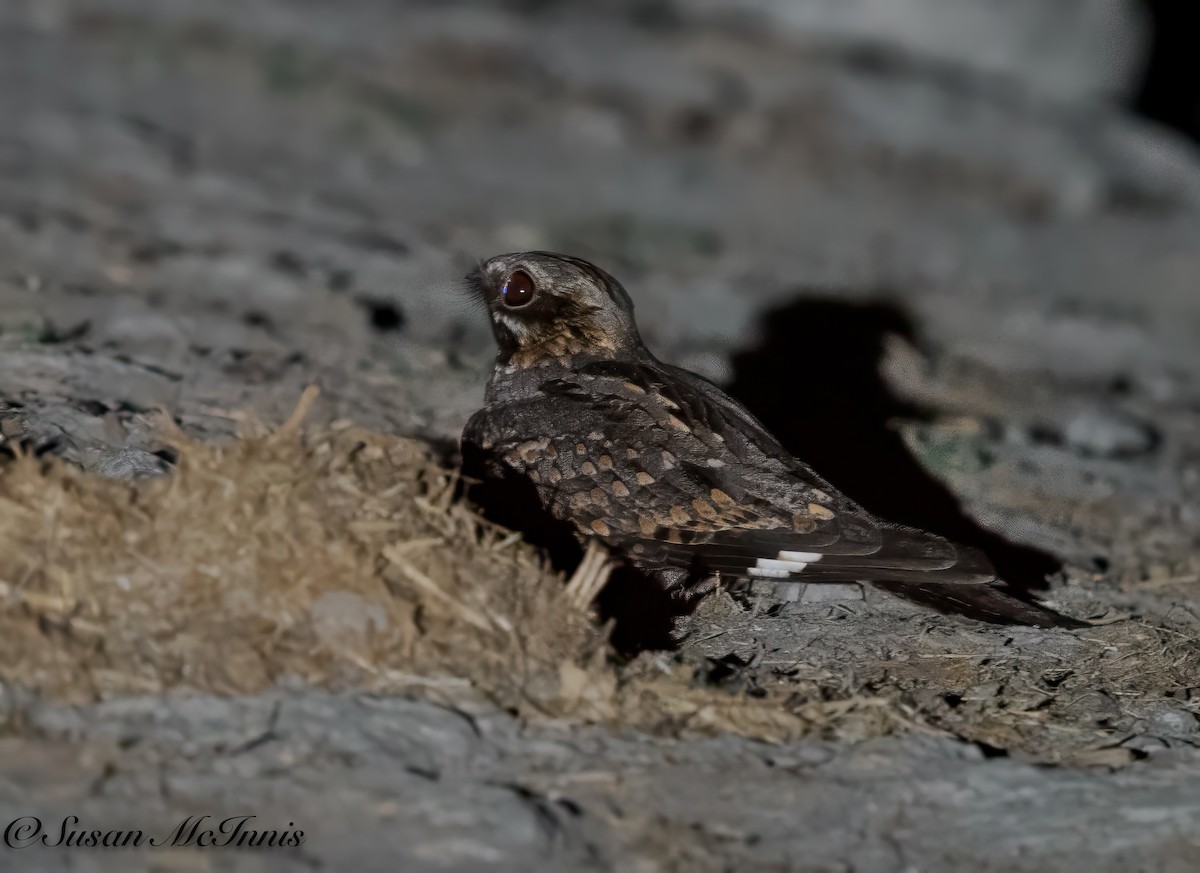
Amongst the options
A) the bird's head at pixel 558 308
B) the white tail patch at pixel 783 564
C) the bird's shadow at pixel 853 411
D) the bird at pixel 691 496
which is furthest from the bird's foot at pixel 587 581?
the bird's shadow at pixel 853 411

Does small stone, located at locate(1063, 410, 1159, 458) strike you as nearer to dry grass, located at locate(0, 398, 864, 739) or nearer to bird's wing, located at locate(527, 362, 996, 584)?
bird's wing, located at locate(527, 362, 996, 584)

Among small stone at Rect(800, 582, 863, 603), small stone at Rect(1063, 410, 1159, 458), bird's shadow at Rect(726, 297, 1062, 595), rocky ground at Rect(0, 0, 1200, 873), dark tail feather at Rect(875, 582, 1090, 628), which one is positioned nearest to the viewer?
rocky ground at Rect(0, 0, 1200, 873)

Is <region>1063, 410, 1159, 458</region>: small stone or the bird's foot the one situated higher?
<region>1063, 410, 1159, 458</region>: small stone

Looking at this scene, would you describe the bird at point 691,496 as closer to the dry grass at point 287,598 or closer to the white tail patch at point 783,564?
the white tail patch at point 783,564

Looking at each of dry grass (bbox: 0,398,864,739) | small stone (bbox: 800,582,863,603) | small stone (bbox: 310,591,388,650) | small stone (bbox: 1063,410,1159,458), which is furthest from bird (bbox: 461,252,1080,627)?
small stone (bbox: 1063,410,1159,458)

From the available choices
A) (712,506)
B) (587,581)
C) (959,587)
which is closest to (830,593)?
(959,587)

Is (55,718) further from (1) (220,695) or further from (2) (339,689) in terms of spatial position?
(2) (339,689)

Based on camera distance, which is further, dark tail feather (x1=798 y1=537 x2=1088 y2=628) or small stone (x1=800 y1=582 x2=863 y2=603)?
small stone (x1=800 y1=582 x2=863 y2=603)
